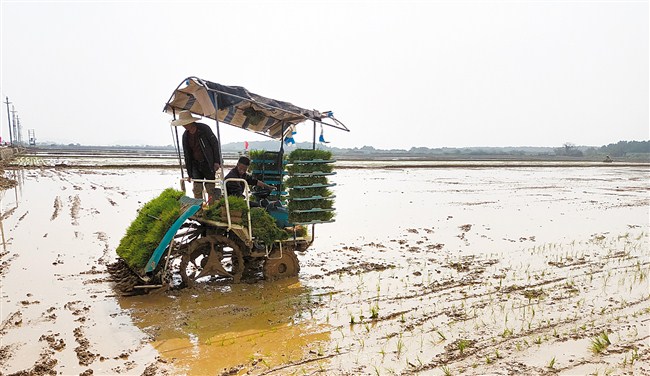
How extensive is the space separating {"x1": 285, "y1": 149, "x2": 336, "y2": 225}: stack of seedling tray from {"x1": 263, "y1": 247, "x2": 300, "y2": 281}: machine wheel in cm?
65

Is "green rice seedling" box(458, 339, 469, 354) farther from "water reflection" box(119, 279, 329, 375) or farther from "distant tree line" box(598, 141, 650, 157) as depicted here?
"distant tree line" box(598, 141, 650, 157)

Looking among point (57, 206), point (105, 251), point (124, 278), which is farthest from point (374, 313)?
point (57, 206)

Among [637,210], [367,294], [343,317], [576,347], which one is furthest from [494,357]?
[637,210]

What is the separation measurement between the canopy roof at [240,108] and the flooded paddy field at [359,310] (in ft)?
8.41

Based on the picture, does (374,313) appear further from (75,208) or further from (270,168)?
(75,208)

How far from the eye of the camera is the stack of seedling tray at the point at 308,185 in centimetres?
678

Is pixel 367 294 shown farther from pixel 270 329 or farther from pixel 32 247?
pixel 32 247

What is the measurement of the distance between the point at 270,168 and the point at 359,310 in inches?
137

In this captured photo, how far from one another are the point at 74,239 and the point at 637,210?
17.2 m

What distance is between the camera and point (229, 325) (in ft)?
17.3

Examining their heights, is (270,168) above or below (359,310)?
above

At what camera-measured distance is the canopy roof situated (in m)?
6.27

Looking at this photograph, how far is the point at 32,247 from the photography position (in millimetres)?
8633

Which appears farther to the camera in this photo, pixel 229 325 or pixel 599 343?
pixel 229 325
